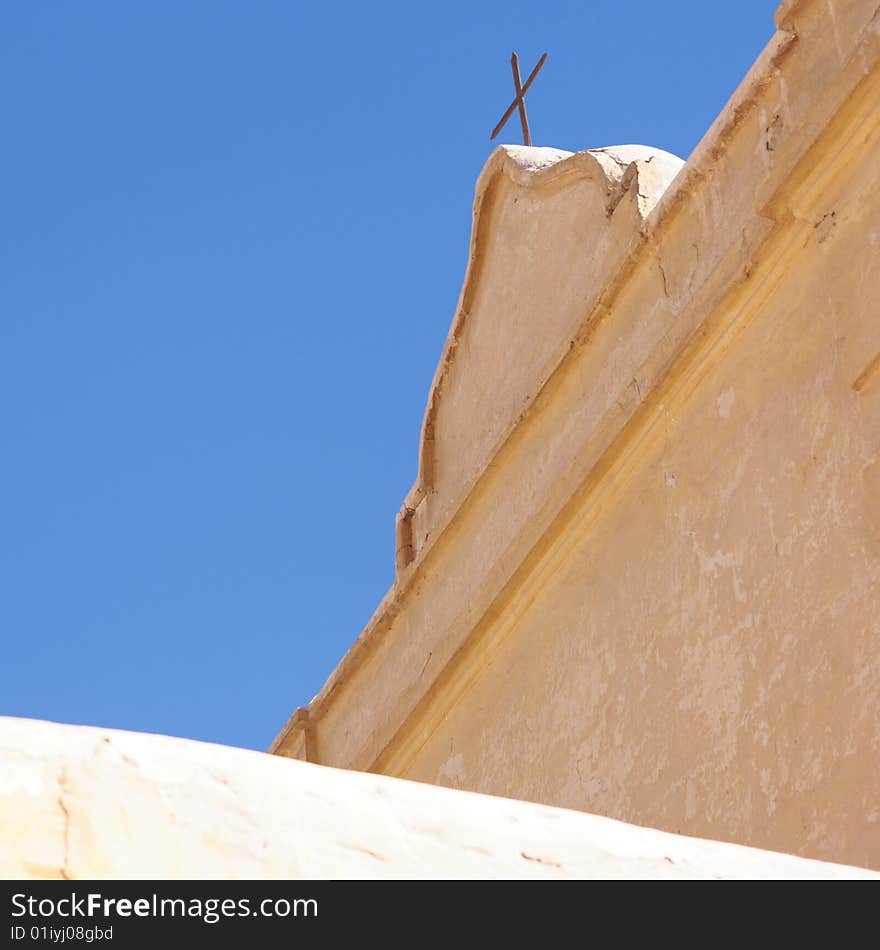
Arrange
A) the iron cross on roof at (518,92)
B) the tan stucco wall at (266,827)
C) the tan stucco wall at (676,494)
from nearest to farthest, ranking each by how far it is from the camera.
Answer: the tan stucco wall at (266,827) < the tan stucco wall at (676,494) < the iron cross on roof at (518,92)

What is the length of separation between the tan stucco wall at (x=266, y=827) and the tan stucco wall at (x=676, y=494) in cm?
286

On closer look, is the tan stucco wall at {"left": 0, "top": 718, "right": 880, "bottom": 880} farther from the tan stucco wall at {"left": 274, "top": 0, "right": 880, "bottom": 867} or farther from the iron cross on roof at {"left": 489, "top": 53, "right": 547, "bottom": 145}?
the iron cross on roof at {"left": 489, "top": 53, "right": 547, "bottom": 145}

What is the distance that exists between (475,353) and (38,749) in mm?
6402

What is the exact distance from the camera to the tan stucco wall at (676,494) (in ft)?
18.3

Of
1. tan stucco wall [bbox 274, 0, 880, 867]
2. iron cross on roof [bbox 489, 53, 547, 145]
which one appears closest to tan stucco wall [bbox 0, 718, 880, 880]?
tan stucco wall [bbox 274, 0, 880, 867]

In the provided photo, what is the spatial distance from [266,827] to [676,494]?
4459 millimetres

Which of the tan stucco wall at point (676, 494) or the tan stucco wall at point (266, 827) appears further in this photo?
the tan stucco wall at point (676, 494)

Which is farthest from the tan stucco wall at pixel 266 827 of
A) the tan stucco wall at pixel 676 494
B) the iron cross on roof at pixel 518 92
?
the iron cross on roof at pixel 518 92

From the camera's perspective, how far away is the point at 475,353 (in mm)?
8570

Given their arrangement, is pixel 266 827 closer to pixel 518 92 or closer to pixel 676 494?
pixel 676 494

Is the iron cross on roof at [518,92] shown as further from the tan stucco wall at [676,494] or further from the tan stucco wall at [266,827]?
the tan stucco wall at [266,827]

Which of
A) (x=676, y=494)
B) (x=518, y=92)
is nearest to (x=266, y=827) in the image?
(x=676, y=494)

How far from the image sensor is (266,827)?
221 centimetres
